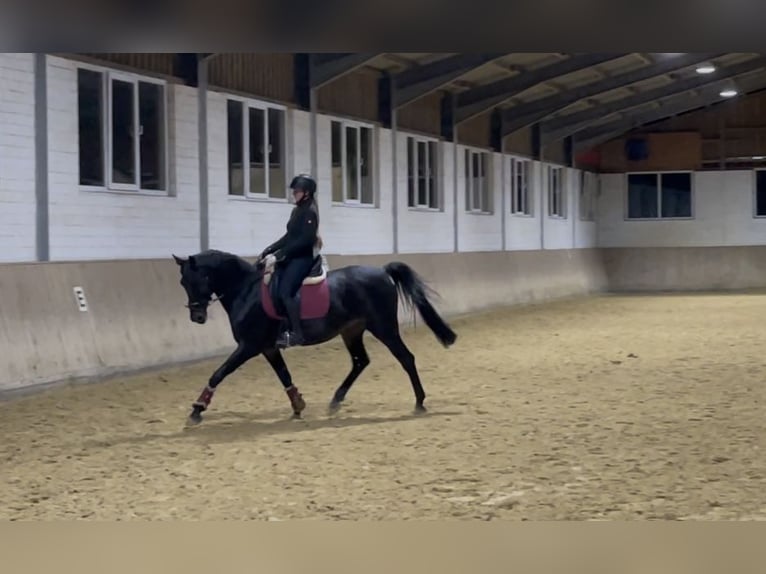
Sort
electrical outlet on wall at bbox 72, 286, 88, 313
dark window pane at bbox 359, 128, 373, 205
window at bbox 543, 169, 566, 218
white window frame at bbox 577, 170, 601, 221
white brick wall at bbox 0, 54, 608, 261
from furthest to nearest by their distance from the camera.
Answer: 1. white window frame at bbox 577, 170, 601, 221
2. window at bbox 543, 169, 566, 218
3. dark window pane at bbox 359, 128, 373, 205
4. white brick wall at bbox 0, 54, 608, 261
5. electrical outlet on wall at bbox 72, 286, 88, 313

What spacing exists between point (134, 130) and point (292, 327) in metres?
5.16

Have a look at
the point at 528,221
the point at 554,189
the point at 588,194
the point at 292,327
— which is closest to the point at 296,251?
the point at 292,327

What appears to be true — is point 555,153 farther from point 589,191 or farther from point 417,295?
point 417,295

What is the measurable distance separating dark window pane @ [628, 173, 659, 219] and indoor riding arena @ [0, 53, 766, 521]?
5.33 meters

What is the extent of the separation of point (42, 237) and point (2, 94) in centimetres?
145

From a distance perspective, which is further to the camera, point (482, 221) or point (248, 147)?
point (482, 221)

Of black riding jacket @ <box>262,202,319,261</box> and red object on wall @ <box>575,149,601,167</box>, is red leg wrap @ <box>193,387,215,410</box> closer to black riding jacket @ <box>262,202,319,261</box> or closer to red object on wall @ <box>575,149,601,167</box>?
black riding jacket @ <box>262,202,319,261</box>

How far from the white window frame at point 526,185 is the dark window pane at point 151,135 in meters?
13.6

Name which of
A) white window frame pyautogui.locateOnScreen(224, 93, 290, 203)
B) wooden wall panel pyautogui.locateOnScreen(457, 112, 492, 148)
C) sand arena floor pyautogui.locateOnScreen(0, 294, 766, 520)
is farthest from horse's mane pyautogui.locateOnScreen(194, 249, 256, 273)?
wooden wall panel pyautogui.locateOnScreen(457, 112, 492, 148)

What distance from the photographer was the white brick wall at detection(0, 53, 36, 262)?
31.4 ft

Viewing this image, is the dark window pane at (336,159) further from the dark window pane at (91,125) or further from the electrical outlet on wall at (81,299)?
the electrical outlet on wall at (81,299)

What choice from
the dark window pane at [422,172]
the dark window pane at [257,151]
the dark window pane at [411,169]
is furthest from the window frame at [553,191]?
the dark window pane at [257,151]

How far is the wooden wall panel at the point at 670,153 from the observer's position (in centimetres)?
3052

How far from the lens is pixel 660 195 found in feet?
102
